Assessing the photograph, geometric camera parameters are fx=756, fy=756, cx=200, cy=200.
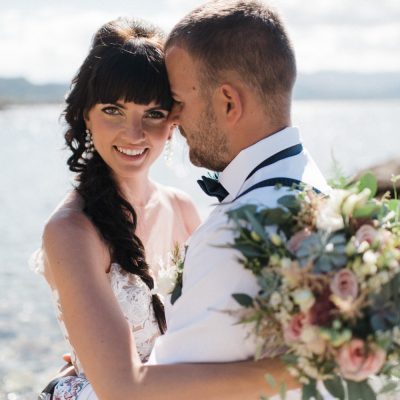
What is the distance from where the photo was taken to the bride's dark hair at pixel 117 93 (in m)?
3.60

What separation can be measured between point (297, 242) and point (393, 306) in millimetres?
351

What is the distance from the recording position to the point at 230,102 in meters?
2.88

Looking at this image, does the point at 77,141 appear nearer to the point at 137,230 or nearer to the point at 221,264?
the point at 137,230

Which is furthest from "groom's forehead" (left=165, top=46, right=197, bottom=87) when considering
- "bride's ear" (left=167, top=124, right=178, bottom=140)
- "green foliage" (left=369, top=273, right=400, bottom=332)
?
"green foliage" (left=369, top=273, right=400, bottom=332)

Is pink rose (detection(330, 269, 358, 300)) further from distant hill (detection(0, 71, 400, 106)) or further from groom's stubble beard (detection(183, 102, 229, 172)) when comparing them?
distant hill (detection(0, 71, 400, 106))

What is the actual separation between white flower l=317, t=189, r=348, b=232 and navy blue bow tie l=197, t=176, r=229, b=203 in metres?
0.70

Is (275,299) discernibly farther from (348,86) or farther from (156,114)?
(348,86)

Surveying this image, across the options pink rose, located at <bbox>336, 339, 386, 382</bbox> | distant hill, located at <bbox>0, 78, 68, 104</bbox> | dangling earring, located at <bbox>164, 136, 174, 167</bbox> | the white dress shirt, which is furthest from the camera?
distant hill, located at <bbox>0, 78, 68, 104</bbox>

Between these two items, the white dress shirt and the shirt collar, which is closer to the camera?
the white dress shirt

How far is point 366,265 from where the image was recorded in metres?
2.29

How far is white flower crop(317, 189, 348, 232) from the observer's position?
237 centimetres

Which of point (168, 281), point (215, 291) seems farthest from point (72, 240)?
point (215, 291)

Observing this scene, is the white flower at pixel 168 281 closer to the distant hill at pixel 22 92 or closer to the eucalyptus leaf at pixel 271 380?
the eucalyptus leaf at pixel 271 380

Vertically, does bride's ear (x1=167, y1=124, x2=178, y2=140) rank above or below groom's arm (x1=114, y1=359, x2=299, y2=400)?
above
